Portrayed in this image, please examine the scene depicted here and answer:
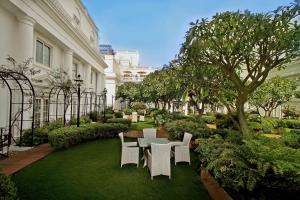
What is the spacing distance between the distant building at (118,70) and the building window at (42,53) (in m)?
18.3

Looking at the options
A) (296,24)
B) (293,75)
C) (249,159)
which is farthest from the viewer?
(293,75)

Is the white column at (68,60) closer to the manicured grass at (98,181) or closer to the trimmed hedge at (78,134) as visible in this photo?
the trimmed hedge at (78,134)

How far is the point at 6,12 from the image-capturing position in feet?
32.9

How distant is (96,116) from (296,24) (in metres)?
17.8

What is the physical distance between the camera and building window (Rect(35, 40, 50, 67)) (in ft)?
43.6

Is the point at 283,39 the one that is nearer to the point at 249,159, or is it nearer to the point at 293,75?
the point at 249,159

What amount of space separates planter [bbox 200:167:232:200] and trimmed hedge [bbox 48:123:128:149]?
571 cm

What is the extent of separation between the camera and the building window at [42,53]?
13289 millimetres

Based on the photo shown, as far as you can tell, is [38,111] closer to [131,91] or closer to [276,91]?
[276,91]

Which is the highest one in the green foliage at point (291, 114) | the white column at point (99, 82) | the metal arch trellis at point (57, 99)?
the white column at point (99, 82)

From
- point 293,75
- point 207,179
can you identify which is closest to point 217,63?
point 207,179

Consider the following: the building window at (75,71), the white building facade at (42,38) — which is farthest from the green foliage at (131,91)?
the building window at (75,71)

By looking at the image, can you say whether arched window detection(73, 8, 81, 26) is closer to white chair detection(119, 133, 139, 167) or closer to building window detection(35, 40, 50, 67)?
building window detection(35, 40, 50, 67)

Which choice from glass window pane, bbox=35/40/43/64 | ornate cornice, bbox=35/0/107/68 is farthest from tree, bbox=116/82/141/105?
glass window pane, bbox=35/40/43/64
